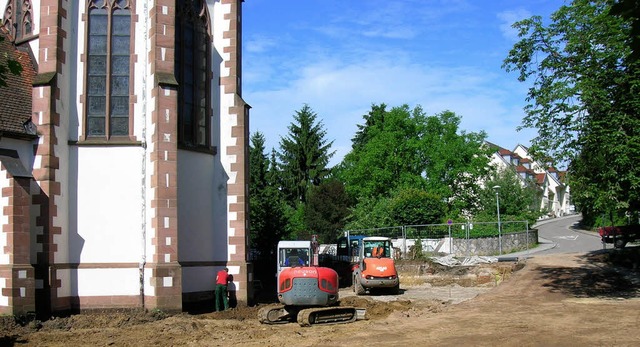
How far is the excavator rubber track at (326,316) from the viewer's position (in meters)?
16.5

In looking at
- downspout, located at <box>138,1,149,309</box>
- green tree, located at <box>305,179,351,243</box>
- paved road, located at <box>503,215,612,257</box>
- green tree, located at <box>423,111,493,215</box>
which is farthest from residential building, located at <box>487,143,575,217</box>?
downspout, located at <box>138,1,149,309</box>

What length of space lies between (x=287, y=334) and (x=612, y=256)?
2004 cm

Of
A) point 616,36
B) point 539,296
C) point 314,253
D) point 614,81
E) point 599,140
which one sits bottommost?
point 539,296

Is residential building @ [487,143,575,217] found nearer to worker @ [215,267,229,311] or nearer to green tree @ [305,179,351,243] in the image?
green tree @ [305,179,351,243]

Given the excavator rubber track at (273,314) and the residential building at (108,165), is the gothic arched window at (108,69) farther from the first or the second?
the excavator rubber track at (273,314)

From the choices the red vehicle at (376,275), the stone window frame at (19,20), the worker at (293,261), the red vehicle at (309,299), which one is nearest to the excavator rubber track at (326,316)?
the red vehicle at (309,299)

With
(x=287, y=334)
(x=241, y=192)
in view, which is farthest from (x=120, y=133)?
(x=287, y=334)

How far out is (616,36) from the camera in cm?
2017

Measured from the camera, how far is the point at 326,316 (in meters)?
17.0

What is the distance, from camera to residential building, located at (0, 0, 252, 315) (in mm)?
17747

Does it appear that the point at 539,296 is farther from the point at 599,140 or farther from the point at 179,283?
the point at 179,283

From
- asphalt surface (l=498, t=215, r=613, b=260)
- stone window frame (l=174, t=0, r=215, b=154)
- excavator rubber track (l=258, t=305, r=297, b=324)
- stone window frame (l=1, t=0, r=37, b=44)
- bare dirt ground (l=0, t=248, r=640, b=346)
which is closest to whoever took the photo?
bare dirt ground (l=0, t=248, r=640, b=346)

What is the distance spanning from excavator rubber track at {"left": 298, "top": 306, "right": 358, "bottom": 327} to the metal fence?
21985mm

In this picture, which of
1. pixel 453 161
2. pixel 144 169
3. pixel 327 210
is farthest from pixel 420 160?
Answer: pixel 144 169
